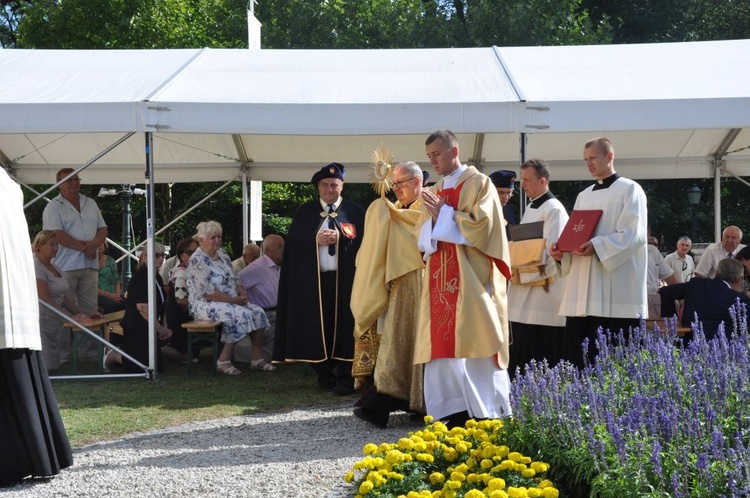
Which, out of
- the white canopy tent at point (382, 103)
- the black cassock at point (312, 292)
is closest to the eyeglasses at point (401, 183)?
the white canopy tent at point (382, 103)

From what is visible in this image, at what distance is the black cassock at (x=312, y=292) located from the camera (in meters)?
8.86

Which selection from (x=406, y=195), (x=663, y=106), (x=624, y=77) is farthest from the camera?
(x=624, y=77)

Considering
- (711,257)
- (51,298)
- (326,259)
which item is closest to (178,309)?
(51,298)

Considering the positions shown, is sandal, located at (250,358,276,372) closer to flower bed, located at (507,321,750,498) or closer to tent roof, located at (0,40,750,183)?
tent roof, located at (0,40,750,183)

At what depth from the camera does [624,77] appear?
9266 mm

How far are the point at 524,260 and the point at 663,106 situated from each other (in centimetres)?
198

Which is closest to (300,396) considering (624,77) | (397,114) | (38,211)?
(397,114)

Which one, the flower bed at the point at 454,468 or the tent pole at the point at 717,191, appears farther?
the tent pole at the point at 717,191

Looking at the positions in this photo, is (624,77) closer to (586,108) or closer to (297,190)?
(586,108)

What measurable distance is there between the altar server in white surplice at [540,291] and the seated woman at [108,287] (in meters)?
5.56

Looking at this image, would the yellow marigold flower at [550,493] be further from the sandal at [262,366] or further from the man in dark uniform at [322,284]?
the sandal at [262,366]

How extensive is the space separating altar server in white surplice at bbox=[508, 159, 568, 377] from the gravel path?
126 centimetres

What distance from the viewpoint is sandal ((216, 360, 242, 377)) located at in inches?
383

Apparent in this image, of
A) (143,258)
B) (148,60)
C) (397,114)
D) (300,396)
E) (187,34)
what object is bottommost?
(300,396)
